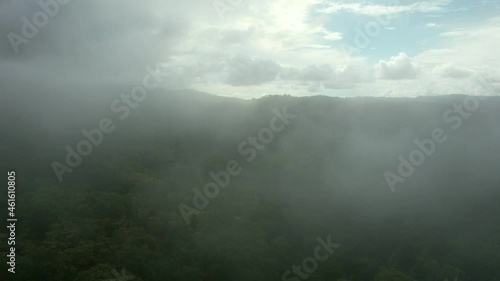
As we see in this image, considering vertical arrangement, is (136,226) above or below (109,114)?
below

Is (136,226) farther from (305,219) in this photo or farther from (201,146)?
(201,146)

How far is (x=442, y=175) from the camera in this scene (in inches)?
5659

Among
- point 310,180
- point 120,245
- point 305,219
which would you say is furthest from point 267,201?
point 120,245

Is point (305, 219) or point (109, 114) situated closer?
point (305, 219)

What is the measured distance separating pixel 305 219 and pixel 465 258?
34695mm

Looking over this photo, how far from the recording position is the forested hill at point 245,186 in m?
72.1

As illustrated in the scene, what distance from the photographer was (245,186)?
116 meters

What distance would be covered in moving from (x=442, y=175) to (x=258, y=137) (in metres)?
67.1

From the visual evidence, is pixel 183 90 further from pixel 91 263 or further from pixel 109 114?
pixel 91 263

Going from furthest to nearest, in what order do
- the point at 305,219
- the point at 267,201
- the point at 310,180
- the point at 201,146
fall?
the point at 201,146 → the point at 310,180 → the point at 267,201 → the point at 305,219

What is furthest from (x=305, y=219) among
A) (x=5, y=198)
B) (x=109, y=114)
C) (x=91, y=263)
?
(x=109, y=114)

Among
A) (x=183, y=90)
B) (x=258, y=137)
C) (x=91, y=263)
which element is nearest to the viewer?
(x=91, y=263)

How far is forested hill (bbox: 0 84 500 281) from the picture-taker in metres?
72.1

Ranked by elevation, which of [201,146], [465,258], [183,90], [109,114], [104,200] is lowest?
[465,258]
